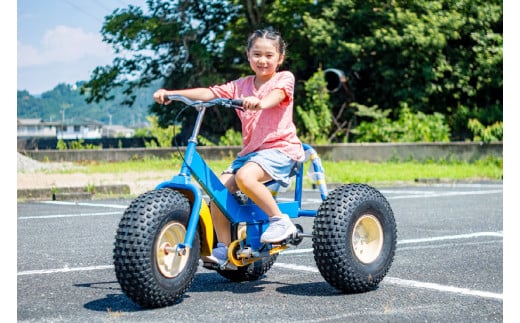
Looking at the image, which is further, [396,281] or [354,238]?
[396,281]

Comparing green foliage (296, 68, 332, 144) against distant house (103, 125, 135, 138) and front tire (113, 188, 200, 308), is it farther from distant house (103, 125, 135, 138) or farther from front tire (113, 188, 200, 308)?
front tire (113, 188, 200, 308)

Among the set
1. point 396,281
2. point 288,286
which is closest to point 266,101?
point 288,286

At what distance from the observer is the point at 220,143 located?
82.2ft

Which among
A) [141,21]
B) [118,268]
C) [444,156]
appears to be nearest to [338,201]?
[118,268]

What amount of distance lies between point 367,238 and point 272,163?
2.84 ft

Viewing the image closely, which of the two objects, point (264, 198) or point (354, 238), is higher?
point (264, 198)

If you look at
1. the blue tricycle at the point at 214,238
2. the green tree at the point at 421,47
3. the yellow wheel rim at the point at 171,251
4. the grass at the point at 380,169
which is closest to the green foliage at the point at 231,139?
the grass at the point at 380,169

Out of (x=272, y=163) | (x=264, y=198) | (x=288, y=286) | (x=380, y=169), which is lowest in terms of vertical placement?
(x=288, y=286)

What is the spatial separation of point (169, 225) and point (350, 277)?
1239mm

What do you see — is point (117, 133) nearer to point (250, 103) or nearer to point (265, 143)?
point (265, 143)

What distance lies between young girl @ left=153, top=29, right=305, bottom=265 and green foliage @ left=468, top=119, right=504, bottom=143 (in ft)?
60.0

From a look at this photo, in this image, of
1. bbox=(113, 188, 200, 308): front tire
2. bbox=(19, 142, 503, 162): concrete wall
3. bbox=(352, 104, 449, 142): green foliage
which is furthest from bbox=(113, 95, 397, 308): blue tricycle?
bbox=(352, 104, 449, 142): green foliage

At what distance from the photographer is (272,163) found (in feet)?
17.5

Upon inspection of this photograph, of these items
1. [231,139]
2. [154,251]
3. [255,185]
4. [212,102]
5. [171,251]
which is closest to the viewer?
[154,251]
